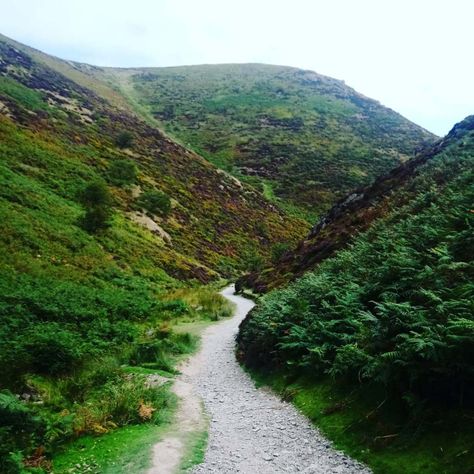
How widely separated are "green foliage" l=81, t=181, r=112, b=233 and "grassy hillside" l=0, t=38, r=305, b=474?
11 cm

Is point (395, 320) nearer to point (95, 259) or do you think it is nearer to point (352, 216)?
point (352, 216)

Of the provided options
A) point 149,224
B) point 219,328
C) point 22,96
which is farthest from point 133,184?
point 219,328

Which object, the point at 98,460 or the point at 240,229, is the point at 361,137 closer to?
the point at 240,229

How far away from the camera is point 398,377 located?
8.05m

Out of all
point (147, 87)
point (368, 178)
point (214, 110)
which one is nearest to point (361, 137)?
point (368, 178)

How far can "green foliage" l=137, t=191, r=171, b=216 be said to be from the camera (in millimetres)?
49094

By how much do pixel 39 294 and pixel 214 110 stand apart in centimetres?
13550

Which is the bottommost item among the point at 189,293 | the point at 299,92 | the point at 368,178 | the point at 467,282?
the point at 189,293

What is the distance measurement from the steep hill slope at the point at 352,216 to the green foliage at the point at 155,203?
14848mm

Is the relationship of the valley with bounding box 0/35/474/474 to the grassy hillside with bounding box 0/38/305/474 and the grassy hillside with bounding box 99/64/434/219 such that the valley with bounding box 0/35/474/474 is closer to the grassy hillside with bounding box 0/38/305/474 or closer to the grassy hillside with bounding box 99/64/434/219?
the grassy hillside with bounding box 0/38/305/474

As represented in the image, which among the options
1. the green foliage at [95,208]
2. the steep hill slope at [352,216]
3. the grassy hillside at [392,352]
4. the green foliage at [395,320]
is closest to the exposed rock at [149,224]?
the green foliage at [95,208]

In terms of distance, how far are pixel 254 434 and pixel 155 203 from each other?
42.1m

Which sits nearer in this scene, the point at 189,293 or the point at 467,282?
the point at 467,282

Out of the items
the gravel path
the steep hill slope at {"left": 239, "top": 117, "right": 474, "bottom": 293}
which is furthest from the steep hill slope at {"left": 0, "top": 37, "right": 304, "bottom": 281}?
the gravel path
